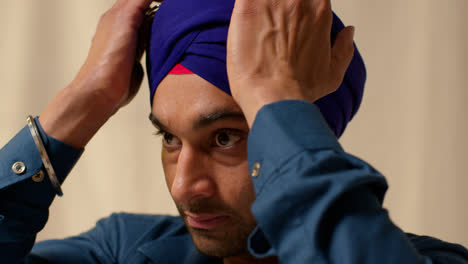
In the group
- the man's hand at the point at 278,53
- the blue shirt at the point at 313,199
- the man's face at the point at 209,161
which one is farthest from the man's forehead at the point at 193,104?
the blue shirt at the point at 313,199

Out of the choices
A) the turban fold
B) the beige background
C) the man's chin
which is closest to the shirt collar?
the man's chin

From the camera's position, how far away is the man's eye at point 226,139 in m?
1.22

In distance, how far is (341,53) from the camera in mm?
1198

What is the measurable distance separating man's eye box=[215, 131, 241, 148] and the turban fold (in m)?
0.11

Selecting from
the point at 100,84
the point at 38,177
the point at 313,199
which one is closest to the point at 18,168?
the point at 38,177

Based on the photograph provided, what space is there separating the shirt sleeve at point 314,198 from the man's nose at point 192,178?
11.2 inches

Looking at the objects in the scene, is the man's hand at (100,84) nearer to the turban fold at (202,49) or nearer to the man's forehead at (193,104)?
the turban fold at (202,49)

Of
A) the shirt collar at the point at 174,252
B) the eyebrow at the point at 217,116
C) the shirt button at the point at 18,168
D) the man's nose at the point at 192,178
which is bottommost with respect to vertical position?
the shirt collar at the point at 174,252

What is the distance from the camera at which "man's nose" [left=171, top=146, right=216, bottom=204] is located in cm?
119

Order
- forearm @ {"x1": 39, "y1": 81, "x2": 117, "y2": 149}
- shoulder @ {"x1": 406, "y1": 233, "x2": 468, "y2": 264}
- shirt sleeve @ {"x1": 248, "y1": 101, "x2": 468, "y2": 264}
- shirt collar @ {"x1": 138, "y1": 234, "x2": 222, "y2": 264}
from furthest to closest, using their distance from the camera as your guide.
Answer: shirt collar @ {"x1": 138, "y1": 234, "x2": 222, "y2": 264}, forearm @ {"x1": 39, "y1": 81, "x2": 117, "y2": 149}, shoulder @ {"x1": 406, "y1": 233, "x2": 468, "y2": 264}, shirt sleeve @ {"x1": 248, "y1": 101, "x2": 468, "y2": 264}

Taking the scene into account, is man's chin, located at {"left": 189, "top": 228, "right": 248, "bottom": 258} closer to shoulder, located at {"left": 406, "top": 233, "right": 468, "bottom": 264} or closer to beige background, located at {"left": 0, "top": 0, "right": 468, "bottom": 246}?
shoulder, located at {"left": 406, "top": 233, "right": 468, "bottom": 264}

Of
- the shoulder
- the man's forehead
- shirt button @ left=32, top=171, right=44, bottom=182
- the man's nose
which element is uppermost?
the man's forehead

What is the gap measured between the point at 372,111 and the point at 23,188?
1.60m

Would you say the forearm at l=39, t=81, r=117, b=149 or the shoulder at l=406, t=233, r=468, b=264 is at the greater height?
the forearm at l=39, t=81, r=117, b=149
